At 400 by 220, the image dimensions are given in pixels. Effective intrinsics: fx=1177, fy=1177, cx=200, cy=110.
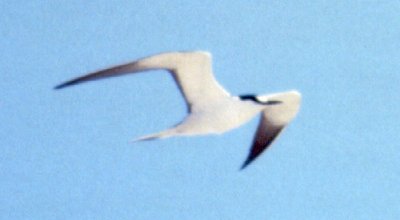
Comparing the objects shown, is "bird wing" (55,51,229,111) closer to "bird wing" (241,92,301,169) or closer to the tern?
the tern

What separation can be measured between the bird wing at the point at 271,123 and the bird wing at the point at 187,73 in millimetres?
1200

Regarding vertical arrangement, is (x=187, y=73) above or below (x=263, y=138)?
above

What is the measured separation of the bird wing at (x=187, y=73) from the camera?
11.4m

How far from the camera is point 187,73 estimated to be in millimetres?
12352

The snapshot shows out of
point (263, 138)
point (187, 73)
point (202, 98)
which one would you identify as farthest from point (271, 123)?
point (187, 73)

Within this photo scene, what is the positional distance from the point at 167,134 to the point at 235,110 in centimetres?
83

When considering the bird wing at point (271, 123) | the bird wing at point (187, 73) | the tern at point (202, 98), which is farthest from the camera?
the bird wing at point (271, 123)

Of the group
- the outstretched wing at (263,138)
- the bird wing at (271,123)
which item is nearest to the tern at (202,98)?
the bird wing at (271,123)

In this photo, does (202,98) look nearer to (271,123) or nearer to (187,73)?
(187,73)

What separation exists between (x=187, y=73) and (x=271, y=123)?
1759 millimetres

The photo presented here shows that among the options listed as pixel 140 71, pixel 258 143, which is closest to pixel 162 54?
pixel 140 71

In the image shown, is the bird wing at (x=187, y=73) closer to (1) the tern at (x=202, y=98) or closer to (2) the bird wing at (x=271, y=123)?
(1) the tern at (x=202, y=98)

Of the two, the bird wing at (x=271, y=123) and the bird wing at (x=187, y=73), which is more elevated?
the bird wing at (x=187, y=73)

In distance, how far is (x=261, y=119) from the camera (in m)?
13.8
